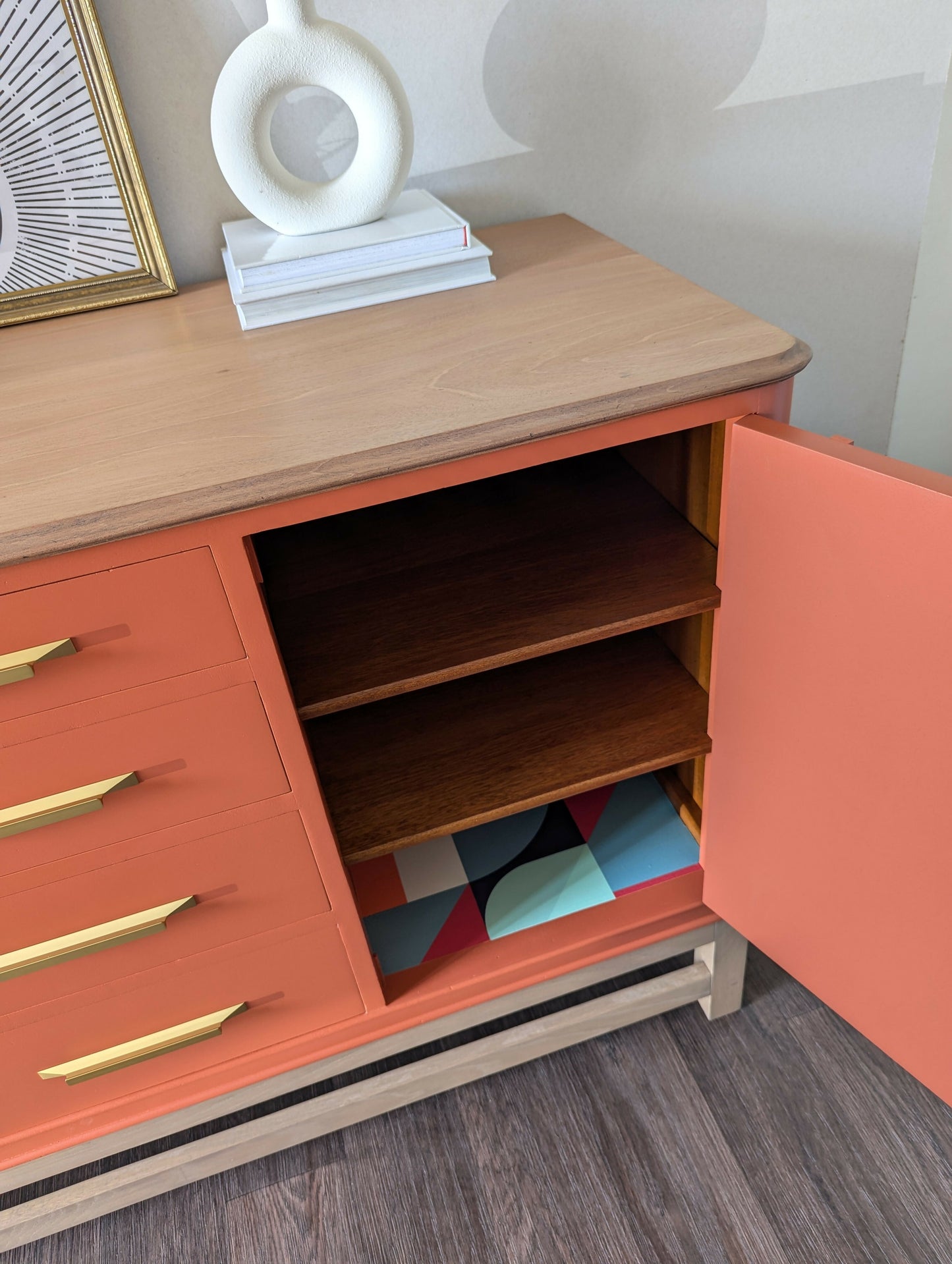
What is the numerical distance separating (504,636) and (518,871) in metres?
0.43

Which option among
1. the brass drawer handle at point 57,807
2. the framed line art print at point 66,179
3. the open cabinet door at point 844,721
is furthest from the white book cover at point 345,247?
the brass drawer handle at point 57,807

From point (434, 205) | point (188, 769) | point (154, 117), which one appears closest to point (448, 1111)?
point (188, 769)

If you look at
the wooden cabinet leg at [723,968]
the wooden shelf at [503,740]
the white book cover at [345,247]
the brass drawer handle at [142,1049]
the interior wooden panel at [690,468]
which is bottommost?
the wooden cabinet leg at [723,968]

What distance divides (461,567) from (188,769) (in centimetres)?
36

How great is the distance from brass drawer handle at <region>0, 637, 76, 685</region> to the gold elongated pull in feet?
0.94

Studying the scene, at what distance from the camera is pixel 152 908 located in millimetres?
867

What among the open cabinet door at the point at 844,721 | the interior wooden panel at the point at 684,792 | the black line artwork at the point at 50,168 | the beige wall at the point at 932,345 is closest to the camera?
the open cabinet door at the point at 844,721

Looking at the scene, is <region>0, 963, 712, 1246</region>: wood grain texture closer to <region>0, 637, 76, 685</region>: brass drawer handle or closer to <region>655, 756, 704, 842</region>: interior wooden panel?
<region>655, 756, 704, 842</region>: interior wooden panel

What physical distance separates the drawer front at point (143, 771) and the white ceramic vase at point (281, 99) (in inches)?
20.6

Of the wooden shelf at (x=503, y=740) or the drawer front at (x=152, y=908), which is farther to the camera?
the wooden shelf at (x=503, y=740)

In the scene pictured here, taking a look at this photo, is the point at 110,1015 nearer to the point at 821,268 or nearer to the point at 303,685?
the point at 303,685

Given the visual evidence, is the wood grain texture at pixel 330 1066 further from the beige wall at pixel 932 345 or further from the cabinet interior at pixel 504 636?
the beige wall at pixel 932 345

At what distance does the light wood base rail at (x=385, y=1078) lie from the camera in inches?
41.2

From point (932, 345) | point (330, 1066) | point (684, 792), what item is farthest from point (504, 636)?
point (932, 345)
